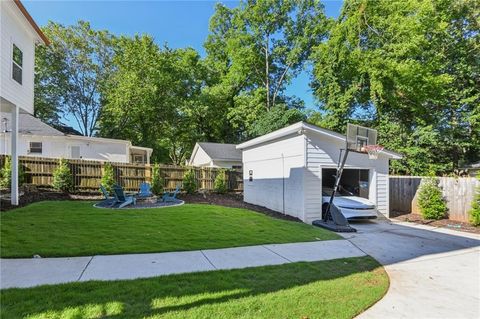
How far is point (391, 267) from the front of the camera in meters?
4.95

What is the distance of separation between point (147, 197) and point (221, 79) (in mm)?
21682

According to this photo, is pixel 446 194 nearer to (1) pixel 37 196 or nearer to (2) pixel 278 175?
(2) pixel 278 175

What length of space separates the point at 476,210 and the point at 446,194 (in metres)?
1.59

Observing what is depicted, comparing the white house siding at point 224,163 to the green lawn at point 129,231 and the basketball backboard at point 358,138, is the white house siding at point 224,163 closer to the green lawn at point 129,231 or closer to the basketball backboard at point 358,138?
the green lawn at point 129,231

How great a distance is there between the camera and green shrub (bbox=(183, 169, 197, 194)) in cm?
1533

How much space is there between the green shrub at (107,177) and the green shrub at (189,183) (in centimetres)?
375

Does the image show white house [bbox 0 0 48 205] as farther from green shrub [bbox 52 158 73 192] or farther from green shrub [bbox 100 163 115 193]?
green shrub [bbox 100 163 115 193]

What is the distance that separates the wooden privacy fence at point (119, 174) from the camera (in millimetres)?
12335

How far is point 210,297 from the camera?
324cm

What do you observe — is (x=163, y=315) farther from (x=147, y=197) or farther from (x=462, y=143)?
(x=462, y=143)

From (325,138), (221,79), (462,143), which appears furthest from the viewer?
(221,79)

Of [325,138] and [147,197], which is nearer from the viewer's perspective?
[325,138]

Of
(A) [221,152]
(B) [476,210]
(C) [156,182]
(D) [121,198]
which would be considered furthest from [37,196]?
(B) [476,210]

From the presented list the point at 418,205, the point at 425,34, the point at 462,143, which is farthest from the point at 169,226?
the point at 425,34
